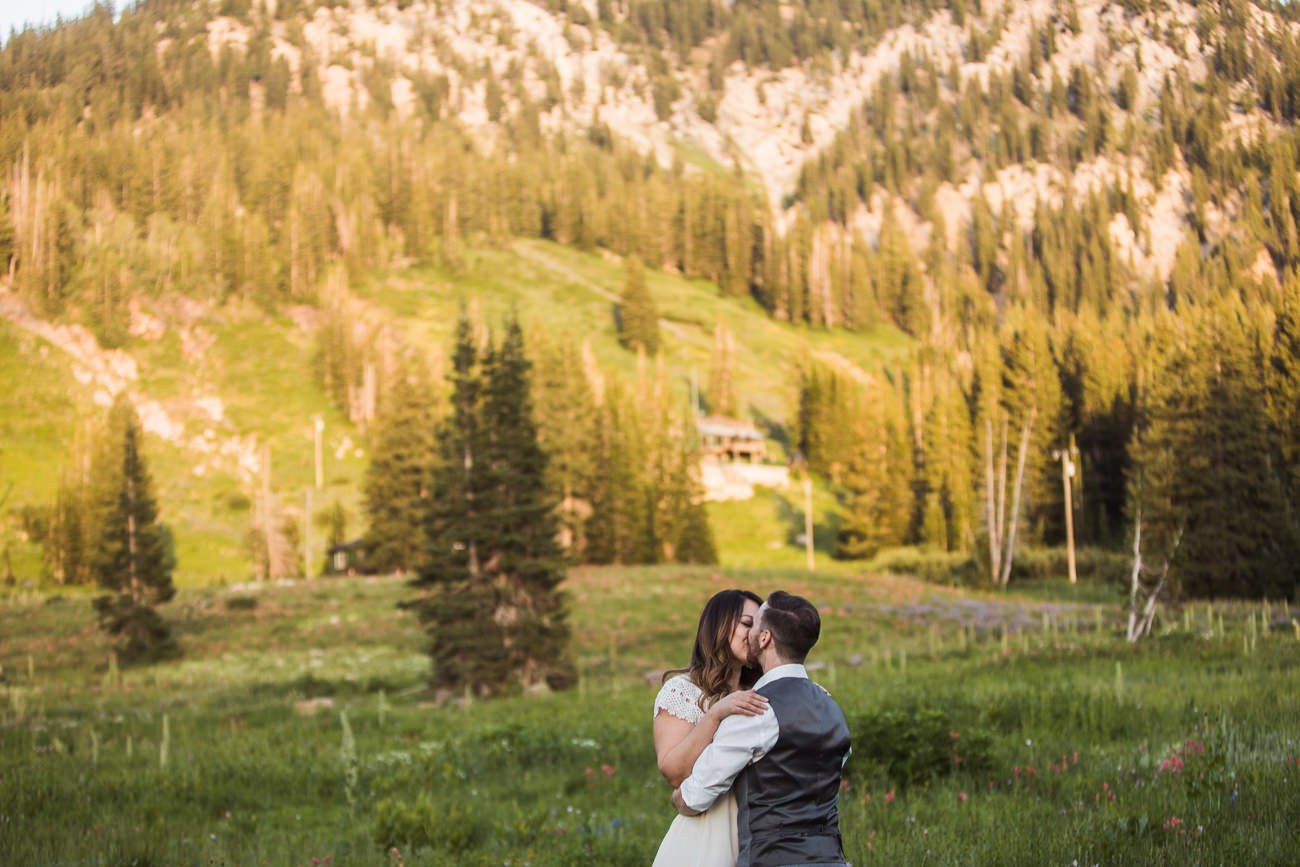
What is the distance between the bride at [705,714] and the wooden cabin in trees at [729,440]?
9668 cm

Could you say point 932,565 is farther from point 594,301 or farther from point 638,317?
point 594,301

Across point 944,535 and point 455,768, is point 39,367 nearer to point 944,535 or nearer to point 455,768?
point 944,535

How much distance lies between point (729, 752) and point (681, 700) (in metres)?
0.54

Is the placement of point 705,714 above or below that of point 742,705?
below

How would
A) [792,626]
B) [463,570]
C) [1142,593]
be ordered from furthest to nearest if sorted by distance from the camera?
[463,570] → [1142,593] → [792,626]

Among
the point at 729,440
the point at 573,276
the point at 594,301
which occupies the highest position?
the point at 573,276

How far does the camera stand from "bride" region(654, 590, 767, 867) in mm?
4008

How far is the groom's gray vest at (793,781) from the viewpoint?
3.81m

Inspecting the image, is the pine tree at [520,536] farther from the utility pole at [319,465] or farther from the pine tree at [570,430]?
the utility pole at [319,465]

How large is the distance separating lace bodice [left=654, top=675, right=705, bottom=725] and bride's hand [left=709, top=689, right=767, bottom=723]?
0.42m

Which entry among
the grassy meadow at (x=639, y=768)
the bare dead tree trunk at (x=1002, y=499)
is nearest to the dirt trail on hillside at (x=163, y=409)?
the bare dead tree trunk at (x=1002, y=499)

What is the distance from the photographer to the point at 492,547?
87.9 ft

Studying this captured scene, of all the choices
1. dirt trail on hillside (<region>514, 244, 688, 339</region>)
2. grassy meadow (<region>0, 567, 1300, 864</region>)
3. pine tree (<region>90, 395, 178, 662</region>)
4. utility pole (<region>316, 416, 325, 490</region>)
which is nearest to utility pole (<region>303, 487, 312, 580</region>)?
utility pole (<region>316, 416, 325, 490</region>)

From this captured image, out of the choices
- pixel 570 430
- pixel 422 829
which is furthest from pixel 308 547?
pixel 422 829
